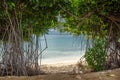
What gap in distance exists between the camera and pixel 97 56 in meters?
9.51

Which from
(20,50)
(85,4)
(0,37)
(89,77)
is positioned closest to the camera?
(89,77)

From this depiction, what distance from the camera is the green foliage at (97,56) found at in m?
9.52

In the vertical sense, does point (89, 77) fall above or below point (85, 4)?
below

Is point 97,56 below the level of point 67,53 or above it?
below

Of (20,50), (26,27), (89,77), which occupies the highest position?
(26,27)

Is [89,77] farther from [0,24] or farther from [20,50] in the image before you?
[0,24]

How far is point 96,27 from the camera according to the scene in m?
10.2

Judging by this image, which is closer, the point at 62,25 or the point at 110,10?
the point at 110,10

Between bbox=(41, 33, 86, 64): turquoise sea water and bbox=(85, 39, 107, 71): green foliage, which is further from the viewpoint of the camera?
bbox=(41, 33, 86, 64): turquoise sea water

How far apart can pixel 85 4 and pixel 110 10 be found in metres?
0.62

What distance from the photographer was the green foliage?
9.52 m

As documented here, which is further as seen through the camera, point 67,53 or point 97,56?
point 67,53

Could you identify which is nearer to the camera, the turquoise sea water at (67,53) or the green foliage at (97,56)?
the green foliage at (97,56)

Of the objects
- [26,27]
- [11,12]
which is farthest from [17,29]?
[26,27]
